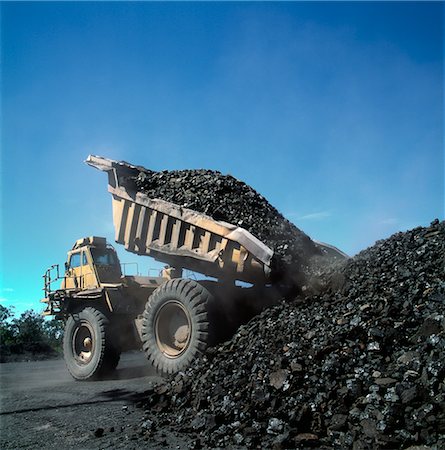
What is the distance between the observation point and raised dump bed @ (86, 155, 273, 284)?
20.5 ft

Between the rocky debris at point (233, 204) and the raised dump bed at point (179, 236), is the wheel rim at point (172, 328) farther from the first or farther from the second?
the rocky debris at point (233, 204)

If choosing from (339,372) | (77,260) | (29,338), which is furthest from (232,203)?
(29,338)

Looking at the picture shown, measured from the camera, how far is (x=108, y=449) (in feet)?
13.1

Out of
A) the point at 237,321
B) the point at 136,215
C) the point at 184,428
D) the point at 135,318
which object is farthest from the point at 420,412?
the point at 135,318

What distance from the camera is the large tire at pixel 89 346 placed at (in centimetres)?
855

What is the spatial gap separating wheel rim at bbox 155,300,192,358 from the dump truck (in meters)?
0.02

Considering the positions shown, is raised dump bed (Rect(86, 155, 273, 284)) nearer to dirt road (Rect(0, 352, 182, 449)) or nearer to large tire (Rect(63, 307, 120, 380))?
large tire (Rect(63, 307, 120, 380))

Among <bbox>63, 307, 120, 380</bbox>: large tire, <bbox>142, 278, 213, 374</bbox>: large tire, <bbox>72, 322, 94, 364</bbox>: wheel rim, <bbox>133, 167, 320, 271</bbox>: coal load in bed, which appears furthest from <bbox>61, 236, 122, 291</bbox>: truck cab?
<bbox>133, 167, 320, 271</bbox>: coal load in bed

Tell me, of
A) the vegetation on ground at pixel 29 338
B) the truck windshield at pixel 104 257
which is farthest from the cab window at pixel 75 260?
the vegetation on ground at pixel 29 338

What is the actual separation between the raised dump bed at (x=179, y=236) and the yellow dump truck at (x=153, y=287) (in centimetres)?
2

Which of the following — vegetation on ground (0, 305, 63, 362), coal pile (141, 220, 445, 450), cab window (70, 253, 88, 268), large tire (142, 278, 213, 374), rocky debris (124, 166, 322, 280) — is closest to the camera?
coal pile (141, 220, 445, 450)

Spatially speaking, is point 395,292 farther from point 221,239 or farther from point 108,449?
point 108,449

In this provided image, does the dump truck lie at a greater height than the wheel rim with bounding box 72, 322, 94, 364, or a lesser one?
greater

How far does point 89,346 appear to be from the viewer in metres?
9.22
